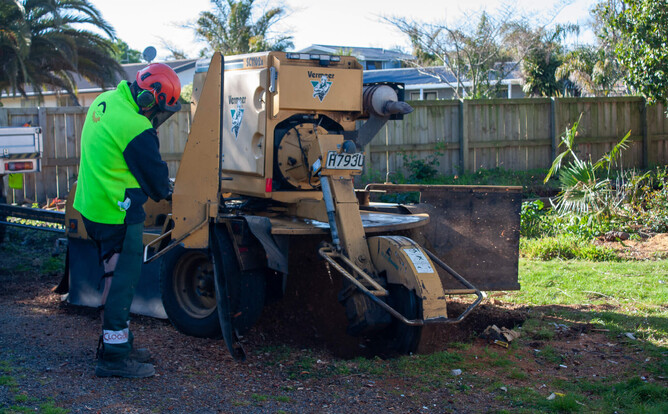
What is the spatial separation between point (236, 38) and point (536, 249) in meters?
23.0

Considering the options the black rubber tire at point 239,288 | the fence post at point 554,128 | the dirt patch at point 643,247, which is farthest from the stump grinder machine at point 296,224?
the fence post at point 554,128

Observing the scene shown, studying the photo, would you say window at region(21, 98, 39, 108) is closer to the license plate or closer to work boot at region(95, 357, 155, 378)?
the license plate

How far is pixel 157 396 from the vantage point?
4.33 metres

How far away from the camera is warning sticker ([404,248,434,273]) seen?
494 cm

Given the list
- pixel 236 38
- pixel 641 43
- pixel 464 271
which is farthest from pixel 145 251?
pixel 236 38

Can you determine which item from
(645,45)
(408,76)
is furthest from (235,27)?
(645,45)

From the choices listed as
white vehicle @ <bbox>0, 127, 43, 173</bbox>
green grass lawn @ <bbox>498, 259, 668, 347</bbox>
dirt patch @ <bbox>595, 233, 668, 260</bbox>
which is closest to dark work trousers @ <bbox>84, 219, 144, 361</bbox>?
green grass lawn @ <bbox>498, 259, 668, 347</bbox>

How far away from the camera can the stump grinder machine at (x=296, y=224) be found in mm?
5156

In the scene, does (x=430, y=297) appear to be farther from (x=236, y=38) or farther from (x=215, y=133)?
(x=236, y=38)

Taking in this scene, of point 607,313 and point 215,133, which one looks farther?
point 607,313

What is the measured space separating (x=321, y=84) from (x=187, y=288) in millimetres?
2144

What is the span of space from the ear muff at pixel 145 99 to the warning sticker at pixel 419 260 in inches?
82.8

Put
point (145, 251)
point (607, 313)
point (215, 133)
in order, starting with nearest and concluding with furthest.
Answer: point (215, 133)
point (145, 251)
point (607, 313)

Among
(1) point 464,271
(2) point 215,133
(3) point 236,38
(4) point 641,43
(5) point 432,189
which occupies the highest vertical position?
(3) point 236,38
